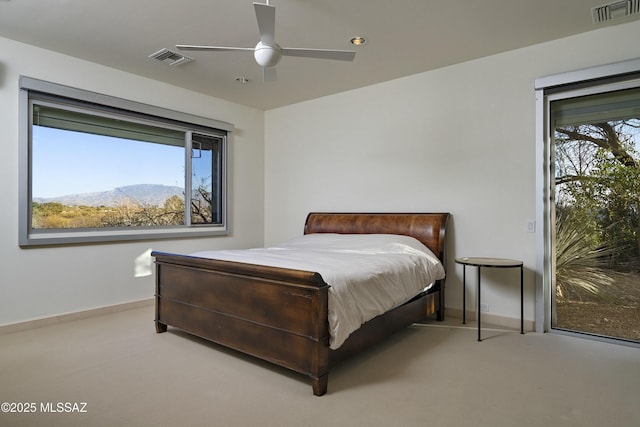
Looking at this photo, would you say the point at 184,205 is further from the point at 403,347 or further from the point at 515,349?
the point at 515,349

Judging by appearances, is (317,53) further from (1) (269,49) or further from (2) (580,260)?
(2) (580,260)

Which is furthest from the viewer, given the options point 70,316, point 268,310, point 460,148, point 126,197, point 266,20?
point 126,197

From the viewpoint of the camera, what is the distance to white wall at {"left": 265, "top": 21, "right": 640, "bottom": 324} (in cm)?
350

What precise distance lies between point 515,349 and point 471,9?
2724mm

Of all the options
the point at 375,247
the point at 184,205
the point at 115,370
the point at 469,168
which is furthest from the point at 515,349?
the point at 184,205

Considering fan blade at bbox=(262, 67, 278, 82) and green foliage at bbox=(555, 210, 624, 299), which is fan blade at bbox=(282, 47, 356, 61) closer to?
fan blade at bbox=(262, 67, 278, 82)

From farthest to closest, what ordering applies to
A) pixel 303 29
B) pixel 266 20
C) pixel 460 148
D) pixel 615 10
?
1. pixel 460 148
2. pixel 303 29
3. pixel 615 10
4. pixel 266 20

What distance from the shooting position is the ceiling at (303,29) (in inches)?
111

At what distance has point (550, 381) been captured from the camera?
2412 millimetres

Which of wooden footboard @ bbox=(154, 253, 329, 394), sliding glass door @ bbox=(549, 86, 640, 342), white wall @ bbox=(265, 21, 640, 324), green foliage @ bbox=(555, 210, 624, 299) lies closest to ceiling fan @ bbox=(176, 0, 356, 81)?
wooden footboard @ bbox=(154, 253, 329, 394)

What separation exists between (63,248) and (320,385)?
10.1 ft

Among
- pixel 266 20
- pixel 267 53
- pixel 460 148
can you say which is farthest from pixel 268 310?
pixel 460 148

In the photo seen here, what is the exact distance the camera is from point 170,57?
3734 mm

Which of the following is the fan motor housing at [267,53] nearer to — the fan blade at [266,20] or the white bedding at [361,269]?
the fan blade at [266,20]
